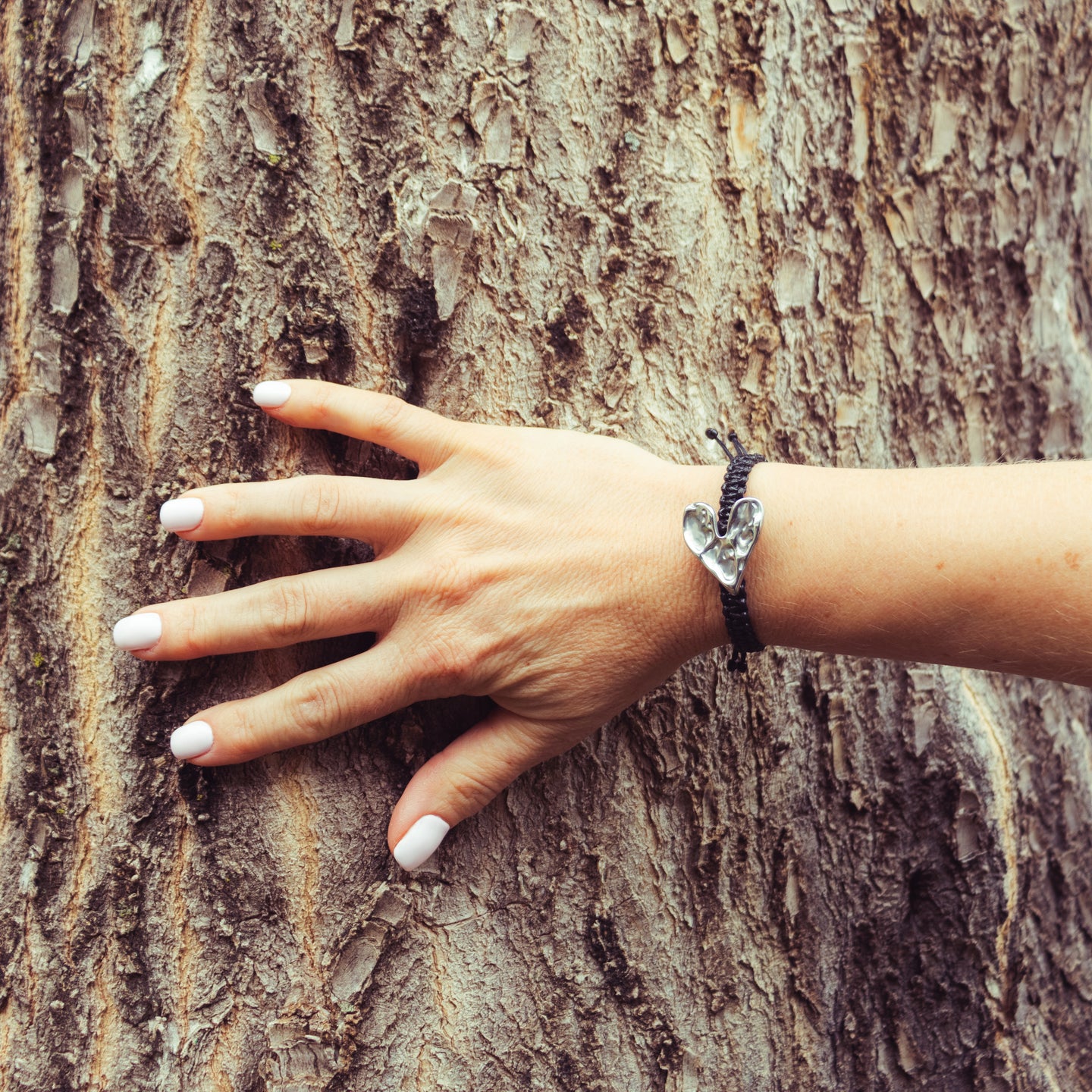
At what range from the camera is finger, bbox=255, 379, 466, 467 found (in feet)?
4.13

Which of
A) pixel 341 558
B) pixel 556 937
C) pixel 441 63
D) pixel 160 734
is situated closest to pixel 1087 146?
pixel 441 63

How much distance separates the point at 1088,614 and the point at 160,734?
4.69 feet

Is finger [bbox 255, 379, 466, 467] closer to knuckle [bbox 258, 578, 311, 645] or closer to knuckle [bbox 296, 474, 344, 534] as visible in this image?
knuckle [bbox 296, 474, 344, 534]

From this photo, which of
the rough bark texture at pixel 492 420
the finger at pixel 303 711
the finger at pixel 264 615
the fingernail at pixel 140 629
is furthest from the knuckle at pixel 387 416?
the fingernail at pixel 140 629

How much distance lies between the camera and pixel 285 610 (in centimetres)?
119

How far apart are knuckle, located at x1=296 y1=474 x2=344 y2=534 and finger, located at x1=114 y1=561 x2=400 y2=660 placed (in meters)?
0.08

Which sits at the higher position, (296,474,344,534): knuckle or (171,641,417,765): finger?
(296,474,344,534): knuckle

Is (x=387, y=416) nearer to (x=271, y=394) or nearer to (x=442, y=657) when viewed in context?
(x=271, y=394)

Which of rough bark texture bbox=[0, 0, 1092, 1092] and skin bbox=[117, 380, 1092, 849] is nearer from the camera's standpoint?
skin bbox=[117, 380, 1092, 849]

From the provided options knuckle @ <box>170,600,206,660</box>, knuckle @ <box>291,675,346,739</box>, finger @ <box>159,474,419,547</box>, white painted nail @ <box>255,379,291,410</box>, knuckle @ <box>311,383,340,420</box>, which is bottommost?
knuckle @ <box>291,675,346,739</box>

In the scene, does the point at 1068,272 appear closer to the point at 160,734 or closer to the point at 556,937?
the point at 556,937

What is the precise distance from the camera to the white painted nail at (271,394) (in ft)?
4.12

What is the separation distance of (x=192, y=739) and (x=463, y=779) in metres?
0.43

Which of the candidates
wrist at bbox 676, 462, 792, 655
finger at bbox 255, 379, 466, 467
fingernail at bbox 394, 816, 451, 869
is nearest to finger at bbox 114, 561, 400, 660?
finger at bbox 255, 379, 466, 467
